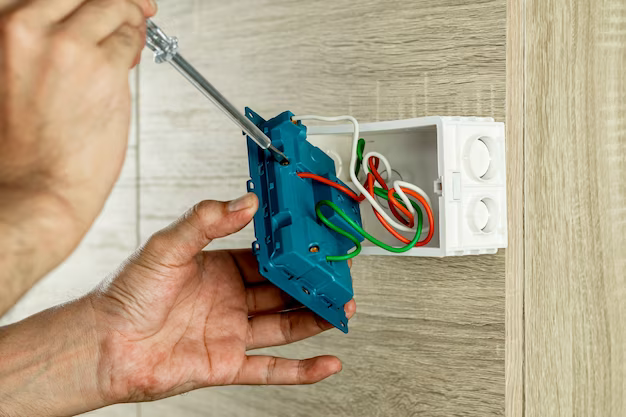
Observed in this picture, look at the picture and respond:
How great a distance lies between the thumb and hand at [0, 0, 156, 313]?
26cm

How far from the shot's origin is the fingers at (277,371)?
774mm

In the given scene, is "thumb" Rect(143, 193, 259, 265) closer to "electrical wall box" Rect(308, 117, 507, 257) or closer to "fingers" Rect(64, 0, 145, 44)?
"electrical wall box" Rect(308, 117, 507, 257)

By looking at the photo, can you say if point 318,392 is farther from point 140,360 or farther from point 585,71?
point 585,71

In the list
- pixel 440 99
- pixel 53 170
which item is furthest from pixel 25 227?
pixel 440 99

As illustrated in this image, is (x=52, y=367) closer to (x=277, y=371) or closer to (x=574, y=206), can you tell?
(x=277, y=371)

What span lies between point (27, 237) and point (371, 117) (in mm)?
531

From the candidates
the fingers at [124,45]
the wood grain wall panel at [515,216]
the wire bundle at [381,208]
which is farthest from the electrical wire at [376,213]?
the fingers at [124,45]

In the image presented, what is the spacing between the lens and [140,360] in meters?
0.73

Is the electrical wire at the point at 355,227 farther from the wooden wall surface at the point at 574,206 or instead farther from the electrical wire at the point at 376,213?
the wooden wall surface at the point at 574,206

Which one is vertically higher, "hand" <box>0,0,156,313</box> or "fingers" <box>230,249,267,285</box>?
"hand" <box>0,0,156,313</box>

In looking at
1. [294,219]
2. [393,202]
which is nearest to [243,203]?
[294,219]

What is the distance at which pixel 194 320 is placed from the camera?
77 centimetres

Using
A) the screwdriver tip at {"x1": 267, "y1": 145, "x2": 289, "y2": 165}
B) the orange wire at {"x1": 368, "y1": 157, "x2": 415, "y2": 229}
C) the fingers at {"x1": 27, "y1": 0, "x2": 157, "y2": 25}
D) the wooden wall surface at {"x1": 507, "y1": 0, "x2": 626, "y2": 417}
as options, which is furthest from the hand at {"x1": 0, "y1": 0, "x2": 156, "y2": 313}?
the wooden wall surface at {"x1": 507, "y1": 0, "x2": 626, "y2": 417}

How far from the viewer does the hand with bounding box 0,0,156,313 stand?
349mm
